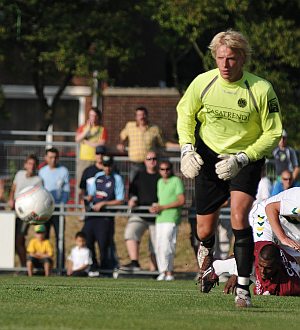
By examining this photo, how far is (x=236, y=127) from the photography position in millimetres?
10250

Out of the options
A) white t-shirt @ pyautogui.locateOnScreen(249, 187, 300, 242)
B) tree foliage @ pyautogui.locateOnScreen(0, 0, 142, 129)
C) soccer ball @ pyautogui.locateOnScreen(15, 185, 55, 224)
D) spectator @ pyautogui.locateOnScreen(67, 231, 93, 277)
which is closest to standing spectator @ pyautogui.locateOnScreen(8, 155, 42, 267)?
spectator @ pyautogui.locateOnScreen(67, 231, 93, 277)

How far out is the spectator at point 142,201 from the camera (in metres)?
18.7

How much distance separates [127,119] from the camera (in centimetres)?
3278

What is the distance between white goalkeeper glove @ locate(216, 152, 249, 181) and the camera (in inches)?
389

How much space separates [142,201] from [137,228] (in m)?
0.48

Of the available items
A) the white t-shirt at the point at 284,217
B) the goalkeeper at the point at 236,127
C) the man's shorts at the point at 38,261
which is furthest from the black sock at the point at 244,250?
the man's shorts at the point at 38,261

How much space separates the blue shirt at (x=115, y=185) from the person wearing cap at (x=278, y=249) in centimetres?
557

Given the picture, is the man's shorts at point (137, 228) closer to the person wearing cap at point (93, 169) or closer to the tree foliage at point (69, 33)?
the person wearing cap at point (93, 169)

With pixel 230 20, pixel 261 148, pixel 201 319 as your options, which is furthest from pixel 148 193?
pixel 201 319

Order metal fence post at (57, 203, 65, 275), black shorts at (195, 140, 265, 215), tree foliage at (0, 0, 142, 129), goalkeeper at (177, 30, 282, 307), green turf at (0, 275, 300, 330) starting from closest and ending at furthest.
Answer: green turf at (0, 275, 300, 330) → goalkeeper at (177, 30, 282, 307) → black shorts at (195, 140, 265, 215) → metal fence post at (57, 203, 65, 275) → tree foliage at (0, 0, 142, 129)

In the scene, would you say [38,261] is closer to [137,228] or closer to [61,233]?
[61,233]

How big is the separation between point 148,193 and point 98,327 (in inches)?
443

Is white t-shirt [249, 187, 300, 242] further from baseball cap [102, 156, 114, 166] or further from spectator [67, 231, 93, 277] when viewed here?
baseball cap [102, 156, 114, 166]

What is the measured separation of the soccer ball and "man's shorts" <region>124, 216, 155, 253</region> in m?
2.27
